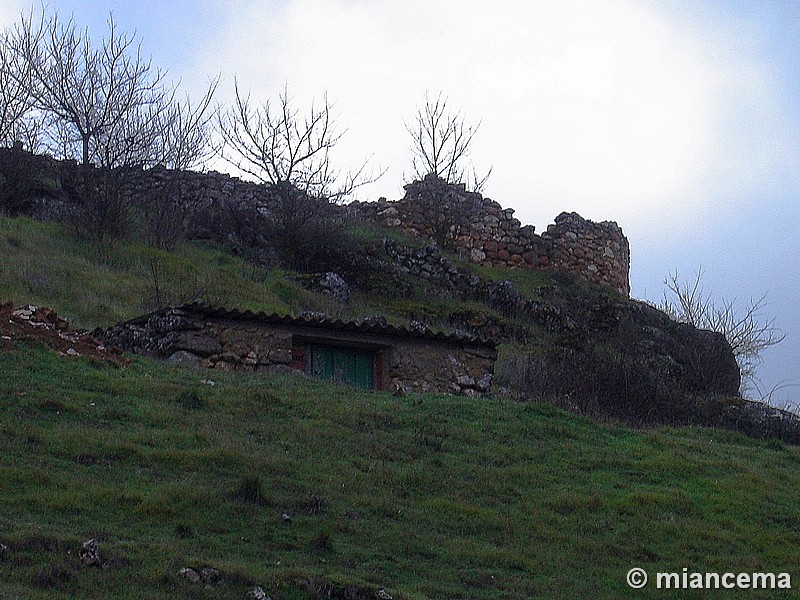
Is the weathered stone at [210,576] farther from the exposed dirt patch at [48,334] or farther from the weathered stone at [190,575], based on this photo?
the exposed dirt patch at [48,334]

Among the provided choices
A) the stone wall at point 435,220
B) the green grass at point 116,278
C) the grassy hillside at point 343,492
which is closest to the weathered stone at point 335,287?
the green grass at point 116,278

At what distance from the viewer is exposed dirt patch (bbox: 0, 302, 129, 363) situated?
12344 mm

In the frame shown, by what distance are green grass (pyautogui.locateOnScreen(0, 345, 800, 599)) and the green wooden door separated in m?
1.36

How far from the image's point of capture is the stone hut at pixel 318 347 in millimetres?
13836

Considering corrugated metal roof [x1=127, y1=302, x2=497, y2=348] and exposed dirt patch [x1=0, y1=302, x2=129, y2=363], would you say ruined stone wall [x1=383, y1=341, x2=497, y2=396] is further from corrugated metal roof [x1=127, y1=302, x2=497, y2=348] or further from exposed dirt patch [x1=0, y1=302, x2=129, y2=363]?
exposed dirt patch [x1=0, y1=302, x2=129, y2=363]

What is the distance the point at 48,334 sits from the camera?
12.7 metres

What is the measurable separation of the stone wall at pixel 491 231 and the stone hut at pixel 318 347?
11.0 metres

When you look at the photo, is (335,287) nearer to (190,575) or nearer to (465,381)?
(465,381)

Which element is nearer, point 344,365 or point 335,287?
point 344,365

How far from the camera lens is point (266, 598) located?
6176mm

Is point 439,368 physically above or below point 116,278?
below

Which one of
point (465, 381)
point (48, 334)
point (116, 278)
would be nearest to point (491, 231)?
point (116, 278)

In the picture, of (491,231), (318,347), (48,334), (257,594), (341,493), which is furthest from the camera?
(491,231)

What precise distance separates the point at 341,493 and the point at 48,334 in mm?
Answer: 5581
